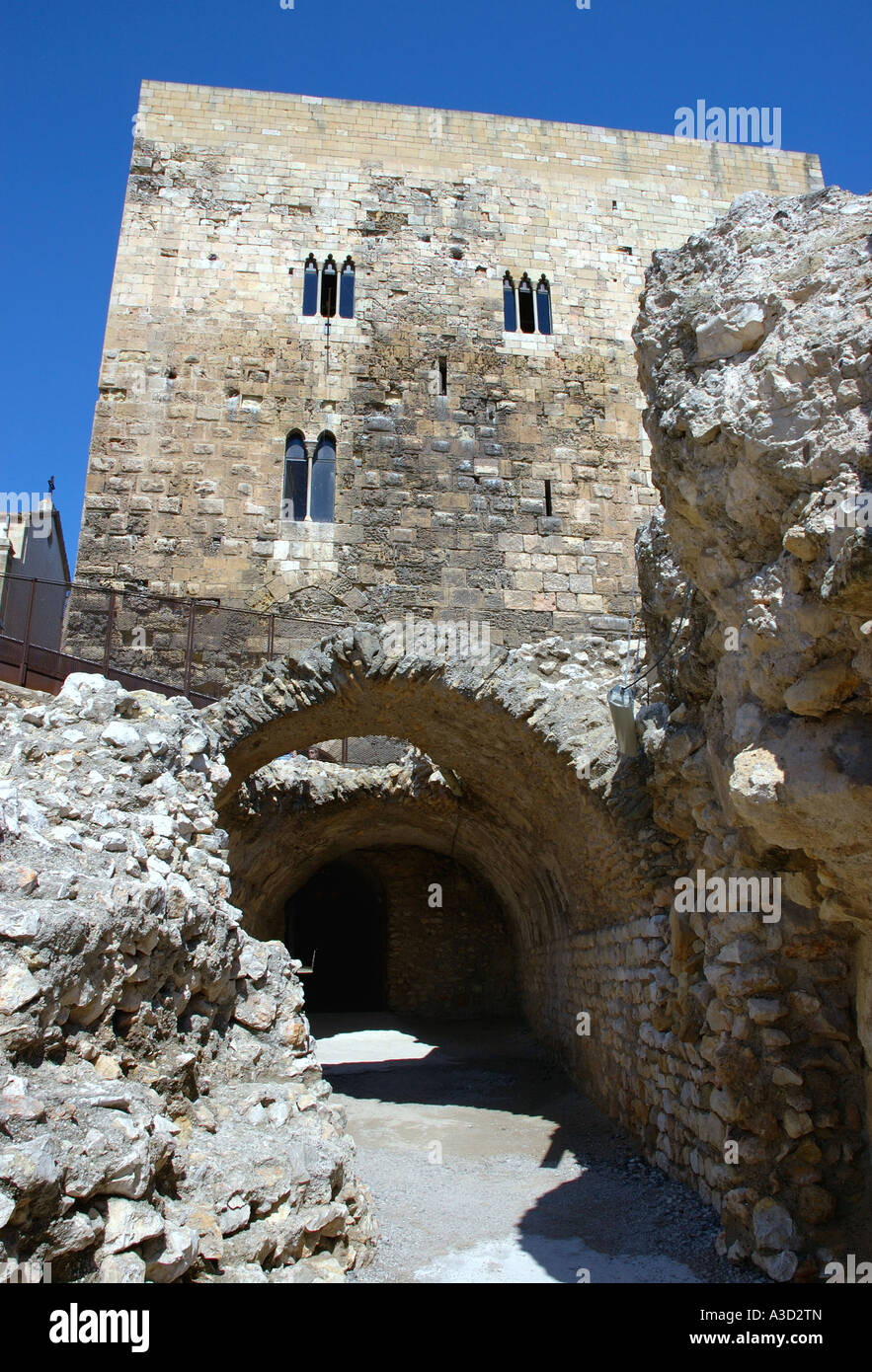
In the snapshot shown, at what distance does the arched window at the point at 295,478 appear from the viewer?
32.0 feet

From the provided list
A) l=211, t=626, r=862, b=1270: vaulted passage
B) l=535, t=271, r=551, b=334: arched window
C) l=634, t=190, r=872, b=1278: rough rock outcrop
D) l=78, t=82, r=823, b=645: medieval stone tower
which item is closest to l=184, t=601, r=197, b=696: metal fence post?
l=78, t=82, r=823, b=645: medieval stone tower

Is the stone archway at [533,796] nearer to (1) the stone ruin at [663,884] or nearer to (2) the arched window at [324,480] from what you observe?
(1) the stone ruin at [663,884]

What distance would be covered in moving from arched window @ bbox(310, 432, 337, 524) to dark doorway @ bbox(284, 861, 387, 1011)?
19.8 ft

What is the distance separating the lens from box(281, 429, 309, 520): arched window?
9.74 m

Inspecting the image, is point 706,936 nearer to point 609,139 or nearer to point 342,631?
point 342,631

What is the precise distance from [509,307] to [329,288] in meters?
2.17

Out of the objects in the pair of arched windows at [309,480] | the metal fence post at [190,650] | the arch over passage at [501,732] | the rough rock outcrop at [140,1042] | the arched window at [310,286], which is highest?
the arched window at [310,286]

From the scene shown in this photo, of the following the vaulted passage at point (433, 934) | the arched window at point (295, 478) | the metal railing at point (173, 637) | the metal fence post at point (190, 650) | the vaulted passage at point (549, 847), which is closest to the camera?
the vaulted passage at point (549, 847)

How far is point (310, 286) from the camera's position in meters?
10.6

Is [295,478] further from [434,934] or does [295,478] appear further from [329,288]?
[434,934]

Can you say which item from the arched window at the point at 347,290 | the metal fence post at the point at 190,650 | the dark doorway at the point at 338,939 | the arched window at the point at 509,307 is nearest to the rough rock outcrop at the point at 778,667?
the metal fence post at the point at 190,650

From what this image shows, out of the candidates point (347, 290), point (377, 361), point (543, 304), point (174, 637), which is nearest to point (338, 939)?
point (174, 637)

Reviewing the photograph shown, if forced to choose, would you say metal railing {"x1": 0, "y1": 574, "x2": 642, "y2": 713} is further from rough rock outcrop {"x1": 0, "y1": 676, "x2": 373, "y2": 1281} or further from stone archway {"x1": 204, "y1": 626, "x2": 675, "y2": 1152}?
rough rock outcrop {"x1": 0, "y1": 676, "x2": 373, "y2": 1281}

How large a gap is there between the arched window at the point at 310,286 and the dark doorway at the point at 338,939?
7.78 meters
